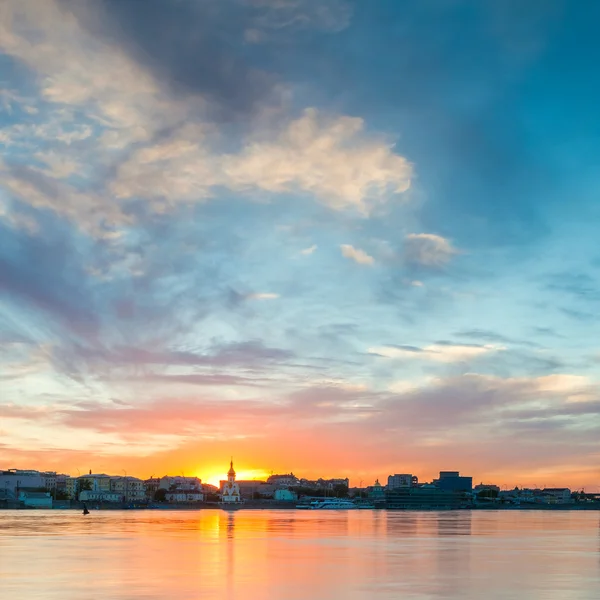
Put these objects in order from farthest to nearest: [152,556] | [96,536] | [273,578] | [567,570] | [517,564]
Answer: [96,536] < [152,556] < [517,564] < [567,570] < [273,578]

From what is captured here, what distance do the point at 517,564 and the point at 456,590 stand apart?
44.3 ft

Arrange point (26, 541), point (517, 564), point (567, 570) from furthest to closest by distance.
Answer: point (26, 541) < point (517, 564) < point (567, 570)

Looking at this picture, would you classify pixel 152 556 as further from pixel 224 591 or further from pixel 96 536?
pixel 96 536

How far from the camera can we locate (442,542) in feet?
219

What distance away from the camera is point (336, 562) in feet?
156

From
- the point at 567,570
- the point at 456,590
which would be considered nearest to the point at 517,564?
the point at 567,570

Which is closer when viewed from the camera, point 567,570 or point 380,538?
point 567,570

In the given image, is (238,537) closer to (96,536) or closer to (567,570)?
(96,536)

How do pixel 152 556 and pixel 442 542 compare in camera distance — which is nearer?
pixel 152 556

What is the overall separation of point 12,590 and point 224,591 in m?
8.61

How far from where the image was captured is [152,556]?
5084 cm

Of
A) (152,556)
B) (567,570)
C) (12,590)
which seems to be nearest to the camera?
(12,590)

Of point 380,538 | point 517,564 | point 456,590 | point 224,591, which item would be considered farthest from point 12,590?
point 380,538

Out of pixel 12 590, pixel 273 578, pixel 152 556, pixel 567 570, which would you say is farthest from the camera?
pixel 152 556
